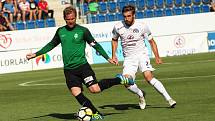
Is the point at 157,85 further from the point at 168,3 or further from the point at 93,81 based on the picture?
the point at 168,3

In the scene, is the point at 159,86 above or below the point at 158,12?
above

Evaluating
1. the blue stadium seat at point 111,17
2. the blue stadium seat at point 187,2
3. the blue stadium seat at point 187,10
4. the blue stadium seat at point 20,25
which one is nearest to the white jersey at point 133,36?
the blue stadium seat at point 20,25

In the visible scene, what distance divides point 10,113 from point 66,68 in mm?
2792

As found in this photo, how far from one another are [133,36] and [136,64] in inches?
24.0

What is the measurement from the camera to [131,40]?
45.4 feet

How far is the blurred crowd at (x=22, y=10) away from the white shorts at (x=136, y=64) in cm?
2267

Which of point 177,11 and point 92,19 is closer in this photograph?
point 92,19

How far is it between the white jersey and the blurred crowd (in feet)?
73.8

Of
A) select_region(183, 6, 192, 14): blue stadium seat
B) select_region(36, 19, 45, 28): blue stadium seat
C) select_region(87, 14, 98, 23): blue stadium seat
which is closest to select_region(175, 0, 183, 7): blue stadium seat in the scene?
select_region(183, 6, 192, 14): blue stadium seat

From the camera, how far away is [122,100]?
53.3ft

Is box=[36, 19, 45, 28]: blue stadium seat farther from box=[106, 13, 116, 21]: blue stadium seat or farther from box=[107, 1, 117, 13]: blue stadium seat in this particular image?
box=[107, 1, 117, 13]: blue stadium seat

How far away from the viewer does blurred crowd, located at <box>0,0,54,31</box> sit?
36306mm

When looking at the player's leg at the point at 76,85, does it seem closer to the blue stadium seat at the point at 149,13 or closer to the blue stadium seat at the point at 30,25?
the blue stadium seat at the point at 30,25

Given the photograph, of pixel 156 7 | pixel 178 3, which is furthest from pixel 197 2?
pixel 156 7
